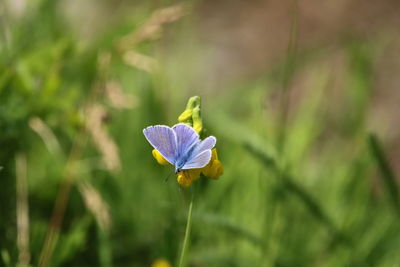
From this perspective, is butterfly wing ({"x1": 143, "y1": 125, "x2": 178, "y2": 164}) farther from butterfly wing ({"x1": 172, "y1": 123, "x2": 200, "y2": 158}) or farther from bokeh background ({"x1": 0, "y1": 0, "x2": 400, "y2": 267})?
bokeh background ({"x1": 0, "y1": 0, "x2": 400, "y2": 267})

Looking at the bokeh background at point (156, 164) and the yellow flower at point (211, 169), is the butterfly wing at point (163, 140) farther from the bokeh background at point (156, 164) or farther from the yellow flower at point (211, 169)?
the bokeh background at point (156, 164)

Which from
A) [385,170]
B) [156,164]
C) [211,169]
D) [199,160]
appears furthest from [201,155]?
[156,164]

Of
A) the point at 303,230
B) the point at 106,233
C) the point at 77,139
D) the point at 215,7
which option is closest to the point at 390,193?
the point at 303,230

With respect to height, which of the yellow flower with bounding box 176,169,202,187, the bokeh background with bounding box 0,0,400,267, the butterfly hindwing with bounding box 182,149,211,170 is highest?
the butterfly hindwing with bounding box 182,149,211,170

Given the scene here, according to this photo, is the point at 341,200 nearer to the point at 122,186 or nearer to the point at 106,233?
the point at 122,186

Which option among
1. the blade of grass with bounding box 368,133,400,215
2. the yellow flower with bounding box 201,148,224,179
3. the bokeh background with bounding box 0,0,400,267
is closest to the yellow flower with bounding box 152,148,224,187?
the yellow flower with bounding box 201,148,224,179

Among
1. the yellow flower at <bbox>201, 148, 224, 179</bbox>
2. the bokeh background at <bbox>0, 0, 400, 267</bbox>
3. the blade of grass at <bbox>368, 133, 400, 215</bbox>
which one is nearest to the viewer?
the yellow flower at <bbox>201, 148, 224, 179</bbox>

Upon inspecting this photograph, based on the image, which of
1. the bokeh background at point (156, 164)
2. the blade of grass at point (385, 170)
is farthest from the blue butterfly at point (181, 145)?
the blade of grass at point (385, 170)
